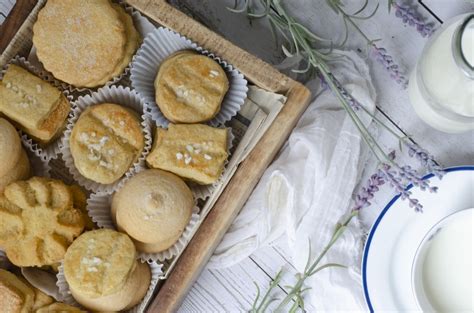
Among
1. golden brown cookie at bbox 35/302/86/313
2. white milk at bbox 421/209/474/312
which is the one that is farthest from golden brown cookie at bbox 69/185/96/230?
white milk at bbox 421/209/474/312

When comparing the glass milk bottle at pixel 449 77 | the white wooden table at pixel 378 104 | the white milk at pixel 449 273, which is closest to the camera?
the glass milk bottle at pixel 449 77

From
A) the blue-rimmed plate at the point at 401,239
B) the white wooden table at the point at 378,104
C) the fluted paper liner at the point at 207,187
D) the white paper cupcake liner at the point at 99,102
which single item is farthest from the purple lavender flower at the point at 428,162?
the white paper cupcake liner at the point at 99,102

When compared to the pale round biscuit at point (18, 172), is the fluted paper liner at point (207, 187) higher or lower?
higher

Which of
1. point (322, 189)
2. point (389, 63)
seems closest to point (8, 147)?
point (322, 189)

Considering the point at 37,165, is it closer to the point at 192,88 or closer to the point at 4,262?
the point at 4,262

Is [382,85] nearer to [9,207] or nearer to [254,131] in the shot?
[254,131]

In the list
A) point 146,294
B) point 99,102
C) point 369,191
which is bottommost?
point 146,294

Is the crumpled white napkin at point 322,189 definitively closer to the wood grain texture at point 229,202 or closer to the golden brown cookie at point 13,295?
the wood grain texture at point 229,202
